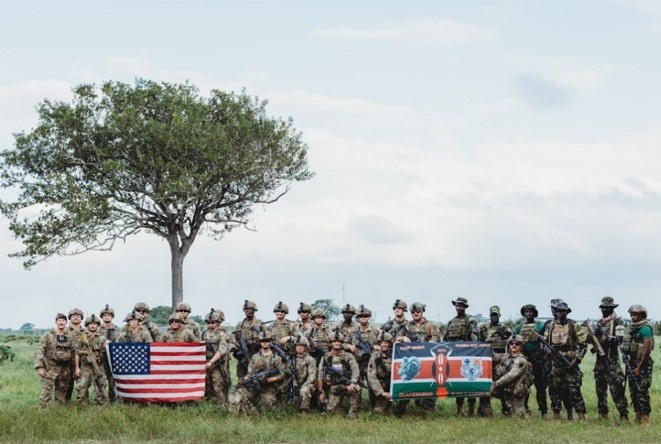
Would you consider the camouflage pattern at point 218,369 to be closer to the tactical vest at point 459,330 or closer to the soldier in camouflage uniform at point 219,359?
the soldier in camouflage uniform at point 219,359

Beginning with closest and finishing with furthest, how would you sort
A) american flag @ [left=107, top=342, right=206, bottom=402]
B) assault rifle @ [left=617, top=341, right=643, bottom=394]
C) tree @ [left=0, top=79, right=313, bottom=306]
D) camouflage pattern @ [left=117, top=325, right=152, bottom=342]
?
assault rifle @ [left=617, top=341, right=643, bottom=394]
american flag @ [left=107, top=342, right=206, bottom=402]
camouflage pattern @ [left=117, top=325, right=152, bottom=342]
tree @ [left=0, top=79, right=313, bottom=306]

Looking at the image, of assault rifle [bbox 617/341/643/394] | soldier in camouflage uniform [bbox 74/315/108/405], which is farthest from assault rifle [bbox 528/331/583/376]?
soldier in camouflage uniform [bbox 74/315/108/405]

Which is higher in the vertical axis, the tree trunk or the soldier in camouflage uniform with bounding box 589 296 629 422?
the tree trunk

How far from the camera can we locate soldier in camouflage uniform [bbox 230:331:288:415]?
17.8m

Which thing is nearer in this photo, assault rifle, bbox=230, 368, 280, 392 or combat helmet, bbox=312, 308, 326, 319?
assault rifle, bbox=230, 368, 280, 392

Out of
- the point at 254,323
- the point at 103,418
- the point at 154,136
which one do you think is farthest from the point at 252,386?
the point at 154,136

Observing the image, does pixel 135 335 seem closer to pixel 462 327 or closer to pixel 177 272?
pixel 462 327

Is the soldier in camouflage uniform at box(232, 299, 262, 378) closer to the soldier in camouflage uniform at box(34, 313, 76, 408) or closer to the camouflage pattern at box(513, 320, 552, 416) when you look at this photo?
the soldier in camouflage uniform at box(34, 313, 76, 408)

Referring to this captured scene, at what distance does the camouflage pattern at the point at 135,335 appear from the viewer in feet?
60.4

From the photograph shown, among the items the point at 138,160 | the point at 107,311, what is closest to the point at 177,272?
the point at 138,160

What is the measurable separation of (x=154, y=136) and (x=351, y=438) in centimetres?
2312

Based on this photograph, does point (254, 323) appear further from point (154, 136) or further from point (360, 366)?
point (154, 136)

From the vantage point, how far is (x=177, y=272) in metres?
38.6

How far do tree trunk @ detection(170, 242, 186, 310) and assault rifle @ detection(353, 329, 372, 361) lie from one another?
2083 centimetres
